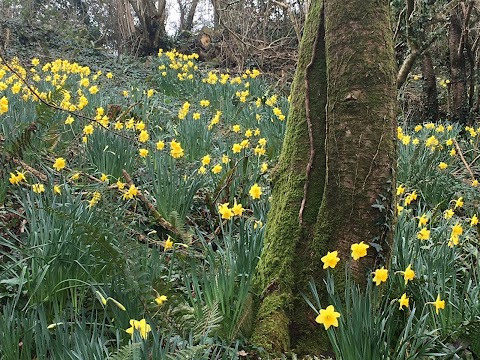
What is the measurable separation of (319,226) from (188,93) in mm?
6272

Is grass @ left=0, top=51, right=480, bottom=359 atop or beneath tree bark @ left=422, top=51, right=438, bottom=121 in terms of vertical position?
beneath

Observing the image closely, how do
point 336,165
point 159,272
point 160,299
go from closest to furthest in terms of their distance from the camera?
point 160,299
point 336,165
point 159,272

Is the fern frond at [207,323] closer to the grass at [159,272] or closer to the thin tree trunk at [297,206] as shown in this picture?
the grass at [159,272]

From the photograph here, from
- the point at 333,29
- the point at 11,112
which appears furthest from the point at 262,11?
the point at 333,29

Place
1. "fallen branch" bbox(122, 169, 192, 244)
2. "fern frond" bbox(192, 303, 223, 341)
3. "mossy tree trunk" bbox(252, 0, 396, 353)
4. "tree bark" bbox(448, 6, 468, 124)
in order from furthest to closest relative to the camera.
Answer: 1. "tree bark" bbox(448, 6, 468, 124)
2. "fallen branch" bbox(122, 169, 192, 244)
3. "mossy tree trunk" bbox(252, 0, 396, 353)
4. "fern frond" bbox(192, 303, 223, 341)

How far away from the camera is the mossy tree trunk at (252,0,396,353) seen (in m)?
1.86

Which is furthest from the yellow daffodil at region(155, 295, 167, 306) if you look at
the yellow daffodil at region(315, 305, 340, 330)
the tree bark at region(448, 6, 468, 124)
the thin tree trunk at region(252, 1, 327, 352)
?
the tree bark at region(448, 6, 468, 124)

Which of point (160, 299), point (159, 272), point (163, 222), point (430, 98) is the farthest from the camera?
point (430, 98)

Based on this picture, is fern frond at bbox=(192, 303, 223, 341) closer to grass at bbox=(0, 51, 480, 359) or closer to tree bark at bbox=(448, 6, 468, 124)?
grass at bbox=(0, 51, 480, 359)

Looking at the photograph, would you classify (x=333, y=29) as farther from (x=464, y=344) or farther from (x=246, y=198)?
(x=246, y=198)

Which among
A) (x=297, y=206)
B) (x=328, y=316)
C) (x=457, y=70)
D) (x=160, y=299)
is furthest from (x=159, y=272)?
(x=457, y=70)

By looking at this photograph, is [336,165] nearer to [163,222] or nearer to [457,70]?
[163,222]

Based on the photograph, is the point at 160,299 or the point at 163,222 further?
the point at 163,222

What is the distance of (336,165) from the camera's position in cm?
188
